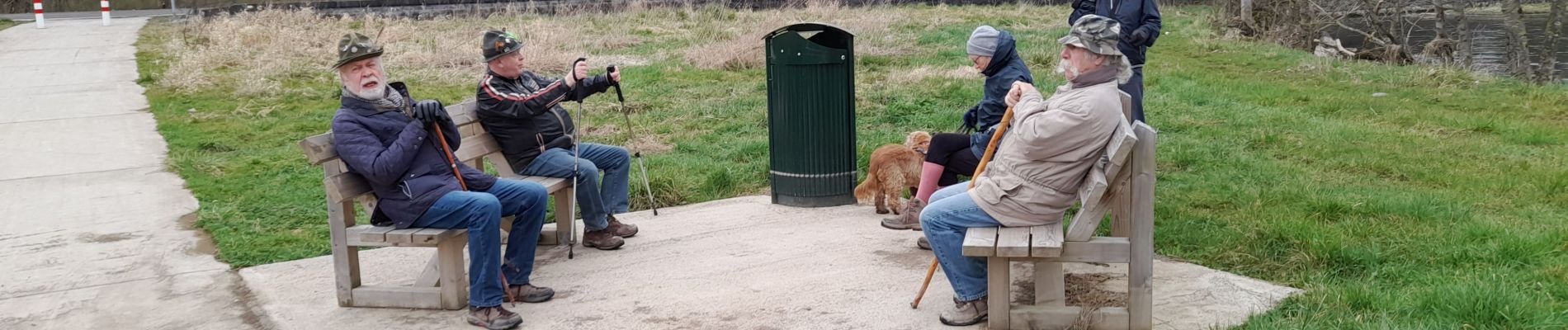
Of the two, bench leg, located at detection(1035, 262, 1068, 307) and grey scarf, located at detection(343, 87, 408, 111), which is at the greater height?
grey scarf, located at detection(343, 87, 408, 111)

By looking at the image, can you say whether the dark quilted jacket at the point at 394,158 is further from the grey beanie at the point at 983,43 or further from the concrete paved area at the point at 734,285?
the grey beanie at the point at 983,43

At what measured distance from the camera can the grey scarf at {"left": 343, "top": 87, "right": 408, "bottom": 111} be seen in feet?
15.4

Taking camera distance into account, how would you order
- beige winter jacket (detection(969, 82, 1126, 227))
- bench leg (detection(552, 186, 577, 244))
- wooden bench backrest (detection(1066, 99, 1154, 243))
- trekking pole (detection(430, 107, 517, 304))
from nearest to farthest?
wooden bench backrest (detection(1066, 99, 1154, 243))
beige winter jacket (detection(969, 82, 1126, 227))
trekking pole (detection(430, 107, 517, 304))
bench leg (detection(552, 186, 577, 244))

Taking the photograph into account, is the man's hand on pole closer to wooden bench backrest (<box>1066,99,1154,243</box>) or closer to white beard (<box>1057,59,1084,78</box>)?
white beard (<box>1057,59,1084,78</box>)

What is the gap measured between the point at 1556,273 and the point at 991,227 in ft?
7.17

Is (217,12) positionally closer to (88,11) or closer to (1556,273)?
(88,11)

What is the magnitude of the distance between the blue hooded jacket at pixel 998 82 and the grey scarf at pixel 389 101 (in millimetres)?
2444

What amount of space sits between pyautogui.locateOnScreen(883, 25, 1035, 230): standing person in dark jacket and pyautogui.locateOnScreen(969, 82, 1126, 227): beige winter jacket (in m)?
1.14

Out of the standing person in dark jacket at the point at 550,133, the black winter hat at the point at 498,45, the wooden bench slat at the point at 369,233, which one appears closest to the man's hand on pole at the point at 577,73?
the standing person in dark jacket at the point at 550,133

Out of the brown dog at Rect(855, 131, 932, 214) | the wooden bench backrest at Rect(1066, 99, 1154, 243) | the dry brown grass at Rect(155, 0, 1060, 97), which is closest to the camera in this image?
the wooden bench backrest at Rect(1066, 99, 1154, 243)

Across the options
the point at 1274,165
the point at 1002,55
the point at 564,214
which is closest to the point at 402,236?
the point at 564,214

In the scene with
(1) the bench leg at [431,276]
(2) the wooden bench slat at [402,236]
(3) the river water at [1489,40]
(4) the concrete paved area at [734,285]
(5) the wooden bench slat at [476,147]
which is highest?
(5) the wooden bench slat at [476,147]

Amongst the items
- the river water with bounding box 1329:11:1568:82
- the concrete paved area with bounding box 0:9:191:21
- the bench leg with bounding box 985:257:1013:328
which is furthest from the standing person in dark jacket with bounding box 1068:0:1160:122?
the concrete paved area with bounding box 0:9:191:21

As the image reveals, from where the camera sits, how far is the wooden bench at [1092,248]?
4.18 meters
